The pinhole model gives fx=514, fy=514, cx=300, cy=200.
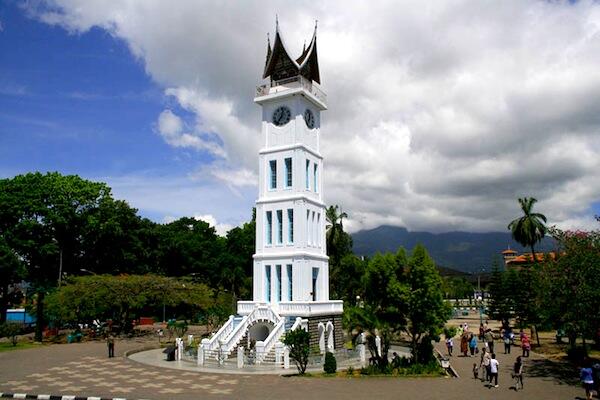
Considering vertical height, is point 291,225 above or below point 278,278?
above

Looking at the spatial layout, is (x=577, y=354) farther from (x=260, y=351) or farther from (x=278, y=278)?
(x=278, y=278)

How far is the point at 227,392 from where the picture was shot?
22672 millimetres

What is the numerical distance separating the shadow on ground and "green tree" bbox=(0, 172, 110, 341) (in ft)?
132

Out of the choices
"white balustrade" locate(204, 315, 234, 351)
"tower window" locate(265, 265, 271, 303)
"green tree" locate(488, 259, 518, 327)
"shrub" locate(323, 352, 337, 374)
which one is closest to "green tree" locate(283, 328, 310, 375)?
"shrub" locate(323, 352, 337, 374)

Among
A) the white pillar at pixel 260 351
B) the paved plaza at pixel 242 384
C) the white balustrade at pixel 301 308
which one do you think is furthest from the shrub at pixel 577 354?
the white pillar at pixel 260 351

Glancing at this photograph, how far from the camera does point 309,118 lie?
43969mm

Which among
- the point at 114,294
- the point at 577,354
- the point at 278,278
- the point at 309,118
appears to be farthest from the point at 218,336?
the point at 577,354

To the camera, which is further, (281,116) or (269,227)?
(281,116)

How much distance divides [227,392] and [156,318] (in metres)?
51.8

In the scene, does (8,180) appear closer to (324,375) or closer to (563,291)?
(324,375)

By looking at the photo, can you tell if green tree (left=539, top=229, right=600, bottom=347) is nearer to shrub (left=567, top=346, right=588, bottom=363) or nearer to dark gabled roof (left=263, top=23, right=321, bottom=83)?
shrub (left=567, top=346, right=588, bottom=363)

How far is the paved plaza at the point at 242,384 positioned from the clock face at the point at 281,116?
21579mm

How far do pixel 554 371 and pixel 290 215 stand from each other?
20858 mm

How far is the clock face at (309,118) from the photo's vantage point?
43.2m
